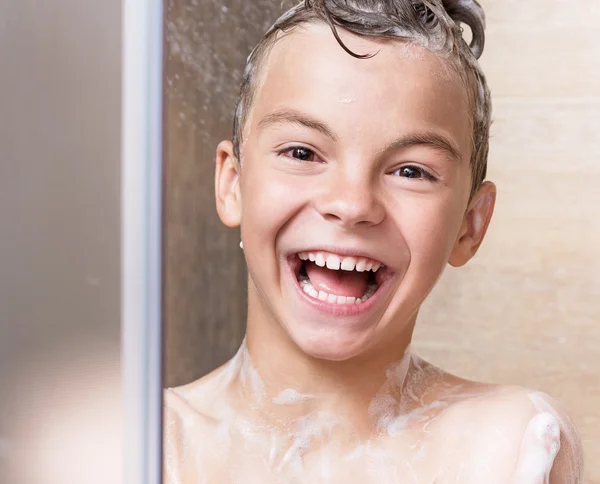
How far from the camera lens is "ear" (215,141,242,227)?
0.91m

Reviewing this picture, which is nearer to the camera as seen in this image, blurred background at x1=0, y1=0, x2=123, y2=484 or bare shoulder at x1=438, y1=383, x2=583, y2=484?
blurred background at x1=0, y1=0, x2=123, y2=484

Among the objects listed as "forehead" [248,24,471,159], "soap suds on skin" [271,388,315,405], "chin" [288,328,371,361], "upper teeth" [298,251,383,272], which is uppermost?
"forehead" [248,24,471,159]

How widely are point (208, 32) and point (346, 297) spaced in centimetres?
41

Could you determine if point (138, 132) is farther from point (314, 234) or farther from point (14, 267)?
point (314, 234)

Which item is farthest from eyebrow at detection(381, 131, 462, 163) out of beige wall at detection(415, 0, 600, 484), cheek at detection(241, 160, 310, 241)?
beige wall at detection(415, 0, 600, 484)

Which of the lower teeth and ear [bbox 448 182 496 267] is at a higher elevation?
ear [bbox 448 182 496 267]

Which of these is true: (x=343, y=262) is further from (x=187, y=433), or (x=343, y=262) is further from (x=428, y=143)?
(x=187, y=433)

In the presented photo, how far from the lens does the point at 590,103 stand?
131 centimetres

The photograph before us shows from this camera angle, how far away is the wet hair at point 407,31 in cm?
78

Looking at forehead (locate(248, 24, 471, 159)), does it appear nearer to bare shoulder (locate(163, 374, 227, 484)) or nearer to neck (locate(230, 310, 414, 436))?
neck (locate(230, 310, 414, 436))

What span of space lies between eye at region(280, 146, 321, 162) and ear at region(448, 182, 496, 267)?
0.22m

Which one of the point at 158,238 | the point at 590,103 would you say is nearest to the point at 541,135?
the point at 590,103

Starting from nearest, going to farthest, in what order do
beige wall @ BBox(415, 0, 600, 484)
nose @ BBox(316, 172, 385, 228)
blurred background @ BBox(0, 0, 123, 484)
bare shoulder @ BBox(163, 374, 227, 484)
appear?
blurred background @ BBox(0, 0, 123, 484) → nose @ BBox(316, 172, 385, 228) → bare shoulder @ BBox(163, 374, 227, 484) → beige wall @ BBox(415, 0, 600, 484)

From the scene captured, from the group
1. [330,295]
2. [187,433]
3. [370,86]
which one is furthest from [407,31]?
[187,433]
